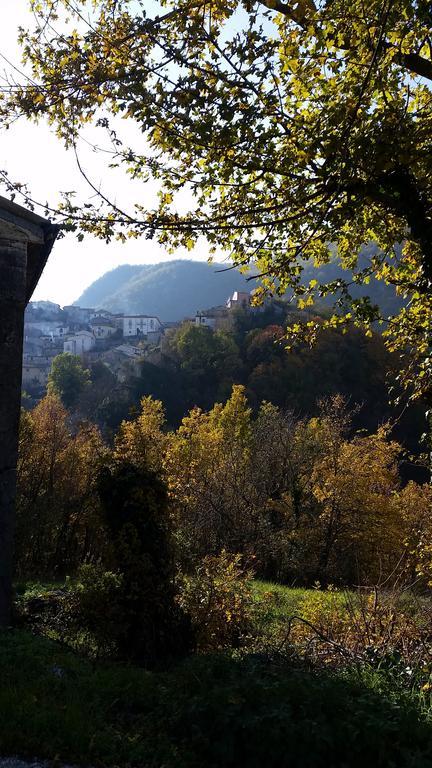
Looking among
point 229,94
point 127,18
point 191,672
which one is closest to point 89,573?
point 191,672

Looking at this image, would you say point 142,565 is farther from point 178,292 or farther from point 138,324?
point 178,292

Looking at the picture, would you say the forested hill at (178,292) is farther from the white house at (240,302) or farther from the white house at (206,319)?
the white house at (240,302)

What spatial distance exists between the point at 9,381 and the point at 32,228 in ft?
5.31

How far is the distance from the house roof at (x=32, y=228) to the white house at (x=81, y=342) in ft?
327

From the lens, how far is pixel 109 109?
556 cm

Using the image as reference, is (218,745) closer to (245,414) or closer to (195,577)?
(195,577)

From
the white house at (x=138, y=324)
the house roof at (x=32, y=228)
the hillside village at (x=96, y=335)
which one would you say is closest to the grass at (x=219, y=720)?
the house roof at (x=32, y=228)

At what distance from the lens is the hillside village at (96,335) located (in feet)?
263

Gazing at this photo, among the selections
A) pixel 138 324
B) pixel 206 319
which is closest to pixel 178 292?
pixel 138 324

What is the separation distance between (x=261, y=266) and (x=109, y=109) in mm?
2125

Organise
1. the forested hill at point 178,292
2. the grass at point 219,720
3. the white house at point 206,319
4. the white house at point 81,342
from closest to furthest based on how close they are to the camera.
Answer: the grass at point 219,720 < the white house at point 206,319 < the white house at point 81,342 < the forested hill at point 178,292

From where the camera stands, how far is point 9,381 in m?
5.92

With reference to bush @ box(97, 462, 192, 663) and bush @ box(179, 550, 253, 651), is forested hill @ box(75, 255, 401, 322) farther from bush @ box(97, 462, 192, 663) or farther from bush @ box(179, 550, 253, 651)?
bush @ box(97, 462, 192, 663)

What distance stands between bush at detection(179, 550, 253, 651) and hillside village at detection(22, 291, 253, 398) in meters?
54.1
